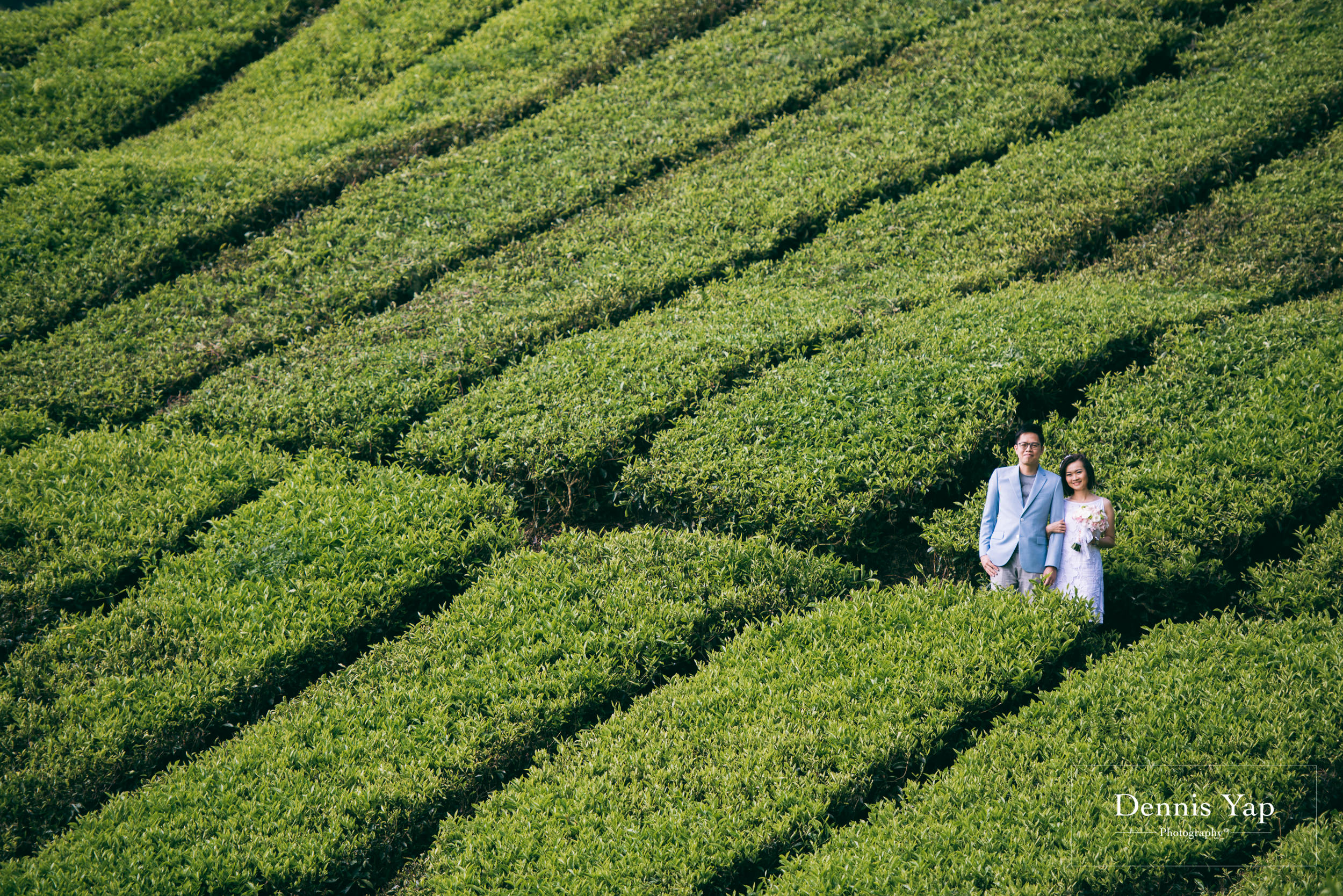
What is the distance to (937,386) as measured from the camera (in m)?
9.02

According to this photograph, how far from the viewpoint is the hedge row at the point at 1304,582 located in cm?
671

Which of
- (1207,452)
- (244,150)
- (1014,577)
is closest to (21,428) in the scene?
(244,150)

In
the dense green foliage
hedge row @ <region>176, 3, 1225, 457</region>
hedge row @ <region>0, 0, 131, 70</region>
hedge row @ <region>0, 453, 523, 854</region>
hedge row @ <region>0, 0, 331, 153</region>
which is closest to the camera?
the dense green foliage

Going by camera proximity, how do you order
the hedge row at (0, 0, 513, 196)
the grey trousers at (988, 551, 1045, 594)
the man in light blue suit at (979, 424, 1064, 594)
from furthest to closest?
the hedge row at (0, 0, 513, 196) < the grey trousers at (988, 551, 1045, 594) < the man in light blue suit at (979, 424, 1064, 594)

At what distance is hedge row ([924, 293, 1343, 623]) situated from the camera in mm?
7090

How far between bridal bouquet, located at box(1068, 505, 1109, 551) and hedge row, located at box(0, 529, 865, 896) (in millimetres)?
731

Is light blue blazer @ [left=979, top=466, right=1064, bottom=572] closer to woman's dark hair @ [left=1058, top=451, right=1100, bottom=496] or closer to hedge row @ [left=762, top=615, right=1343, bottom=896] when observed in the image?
woman's dark hair @ [left=1058, top=451, right=1100, bottom=496]

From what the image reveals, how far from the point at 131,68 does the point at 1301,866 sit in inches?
803

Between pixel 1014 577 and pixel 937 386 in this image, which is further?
pixel 937 386

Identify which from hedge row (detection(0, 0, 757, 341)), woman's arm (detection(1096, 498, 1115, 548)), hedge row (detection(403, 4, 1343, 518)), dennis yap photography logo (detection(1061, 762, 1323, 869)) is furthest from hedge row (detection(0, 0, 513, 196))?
dennis yap photography logo (detection(1061, 762, 1323, 869))

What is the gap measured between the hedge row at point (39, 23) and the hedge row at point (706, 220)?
37.3ft

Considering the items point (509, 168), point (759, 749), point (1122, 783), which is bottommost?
point (1122, 783)

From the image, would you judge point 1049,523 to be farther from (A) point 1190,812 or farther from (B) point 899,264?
(B) point 899,264

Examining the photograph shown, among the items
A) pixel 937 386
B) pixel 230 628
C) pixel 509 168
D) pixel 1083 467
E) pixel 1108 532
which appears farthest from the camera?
pixel 509 168
